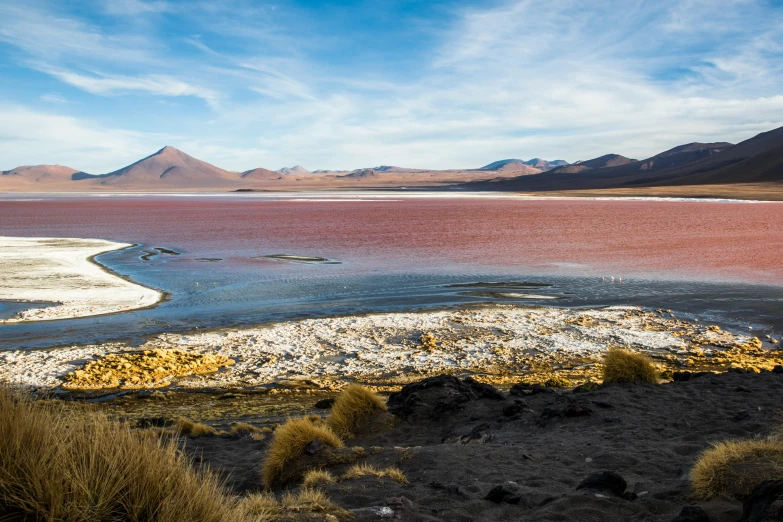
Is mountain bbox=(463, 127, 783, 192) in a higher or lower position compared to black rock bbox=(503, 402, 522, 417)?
higher

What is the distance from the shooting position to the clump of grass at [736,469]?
176 inches

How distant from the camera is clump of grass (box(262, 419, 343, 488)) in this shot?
19.8ft

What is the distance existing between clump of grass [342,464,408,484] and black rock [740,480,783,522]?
8.95 ft

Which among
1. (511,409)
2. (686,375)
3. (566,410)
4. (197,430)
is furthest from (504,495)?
(686,375)

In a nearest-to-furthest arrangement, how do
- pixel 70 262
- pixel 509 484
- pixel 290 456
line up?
1. pixel 509 484
2. pixel 290 456
3. pixel 70 262

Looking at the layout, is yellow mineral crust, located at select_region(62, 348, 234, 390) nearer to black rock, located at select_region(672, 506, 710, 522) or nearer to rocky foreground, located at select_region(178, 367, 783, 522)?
rocky foreground, located at select_region(178, 367, 783, 522)

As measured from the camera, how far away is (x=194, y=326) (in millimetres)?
14484

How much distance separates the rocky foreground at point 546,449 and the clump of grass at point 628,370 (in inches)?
15.1

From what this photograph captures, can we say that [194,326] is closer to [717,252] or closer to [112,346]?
[112,346]

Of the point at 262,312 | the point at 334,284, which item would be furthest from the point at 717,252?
the point at 262,312

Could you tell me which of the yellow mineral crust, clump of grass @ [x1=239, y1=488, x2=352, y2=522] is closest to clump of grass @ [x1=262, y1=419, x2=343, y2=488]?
clump of grass @ [x1=239, y1=488, x2=352, y2=522]

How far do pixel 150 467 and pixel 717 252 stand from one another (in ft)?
93.7

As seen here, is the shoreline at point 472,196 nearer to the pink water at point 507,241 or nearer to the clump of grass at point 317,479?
the pink water at point 507,241

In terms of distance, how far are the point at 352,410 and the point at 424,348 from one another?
4891 millimetres
